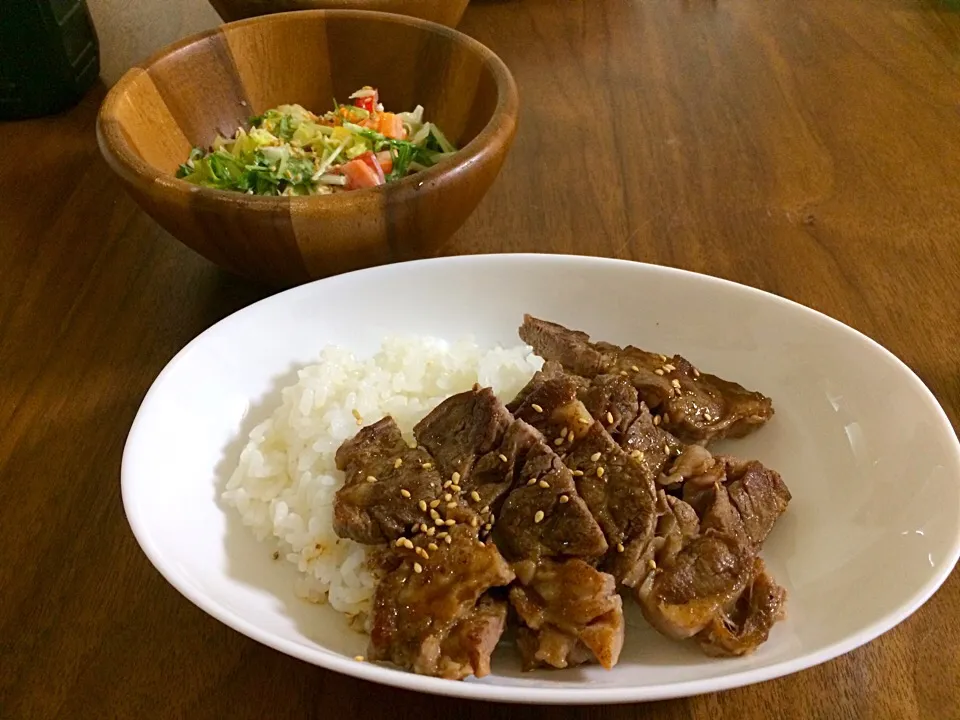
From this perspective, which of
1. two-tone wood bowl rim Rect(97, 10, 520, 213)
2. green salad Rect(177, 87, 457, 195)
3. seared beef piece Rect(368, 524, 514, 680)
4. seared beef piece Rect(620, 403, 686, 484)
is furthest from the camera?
green salad Rect(177, 87, 457, 195)

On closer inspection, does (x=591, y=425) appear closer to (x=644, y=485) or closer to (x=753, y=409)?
(x=644, y=485)

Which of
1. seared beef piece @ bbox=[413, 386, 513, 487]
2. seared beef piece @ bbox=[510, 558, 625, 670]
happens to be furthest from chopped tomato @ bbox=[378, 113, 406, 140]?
seared beef piece @ bbox=[510, 558, 625, 670]

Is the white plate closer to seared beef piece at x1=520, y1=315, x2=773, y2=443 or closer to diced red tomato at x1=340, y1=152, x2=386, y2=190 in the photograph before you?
seared beef piece at x1=520, y1=315, x2=773, y2=443

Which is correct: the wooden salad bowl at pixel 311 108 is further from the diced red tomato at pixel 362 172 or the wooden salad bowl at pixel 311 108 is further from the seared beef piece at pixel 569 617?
the seared beef piece at pixel 569 617

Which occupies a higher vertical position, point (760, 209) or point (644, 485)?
point (644, 485)

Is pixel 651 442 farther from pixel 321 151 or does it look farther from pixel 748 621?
pixel 321 151

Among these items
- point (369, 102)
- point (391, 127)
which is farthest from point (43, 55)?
point (391, 127)

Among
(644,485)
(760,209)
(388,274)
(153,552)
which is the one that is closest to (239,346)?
(388,274)
